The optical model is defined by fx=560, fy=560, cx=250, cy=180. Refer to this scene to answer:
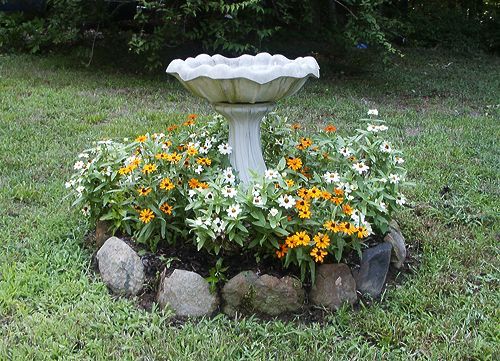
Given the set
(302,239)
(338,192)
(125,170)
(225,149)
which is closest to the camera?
(302,239)

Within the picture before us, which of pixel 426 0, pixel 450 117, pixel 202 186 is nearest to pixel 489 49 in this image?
pixel 426 0

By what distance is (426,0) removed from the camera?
13539 mm

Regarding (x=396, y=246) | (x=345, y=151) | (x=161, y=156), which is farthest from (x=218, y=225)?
(x=396, y=246)

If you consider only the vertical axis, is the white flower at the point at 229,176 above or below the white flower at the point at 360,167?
below

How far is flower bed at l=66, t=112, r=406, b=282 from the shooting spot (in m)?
2.60

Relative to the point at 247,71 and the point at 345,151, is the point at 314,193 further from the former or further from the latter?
the point at 247,71

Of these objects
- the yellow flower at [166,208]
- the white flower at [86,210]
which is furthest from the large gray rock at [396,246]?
the white flower at [86,210]

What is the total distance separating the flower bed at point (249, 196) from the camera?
8.53 ft

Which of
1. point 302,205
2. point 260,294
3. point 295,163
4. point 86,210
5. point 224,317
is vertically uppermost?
point 295,163

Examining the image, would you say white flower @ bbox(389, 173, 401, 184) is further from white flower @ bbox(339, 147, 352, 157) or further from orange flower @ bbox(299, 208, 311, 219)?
orange flower @ bbox(299, 208, 311, 219)

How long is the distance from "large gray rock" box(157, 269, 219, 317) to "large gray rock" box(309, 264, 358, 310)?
1.62 ft

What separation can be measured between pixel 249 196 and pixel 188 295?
543 mm

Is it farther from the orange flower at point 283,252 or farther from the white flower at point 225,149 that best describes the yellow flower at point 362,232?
the white flower at point 225,149

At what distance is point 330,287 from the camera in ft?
8.80
